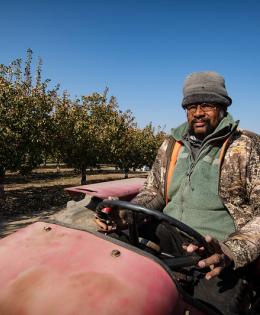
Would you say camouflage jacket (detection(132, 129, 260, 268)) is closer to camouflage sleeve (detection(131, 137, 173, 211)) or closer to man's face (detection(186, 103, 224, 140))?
man's face (detection(186, 103, 224, 140))

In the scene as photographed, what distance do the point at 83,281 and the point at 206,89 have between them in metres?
1.73

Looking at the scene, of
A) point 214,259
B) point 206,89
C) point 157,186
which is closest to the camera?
point 214,259

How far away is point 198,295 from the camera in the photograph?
2154mm

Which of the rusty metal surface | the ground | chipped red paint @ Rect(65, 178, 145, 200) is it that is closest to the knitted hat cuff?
the rusty metal surface

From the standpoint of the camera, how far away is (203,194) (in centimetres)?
261

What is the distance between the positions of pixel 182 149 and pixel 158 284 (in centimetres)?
156

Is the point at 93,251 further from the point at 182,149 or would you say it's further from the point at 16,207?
the point at 16,207

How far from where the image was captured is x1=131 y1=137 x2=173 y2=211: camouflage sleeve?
9.87 ft

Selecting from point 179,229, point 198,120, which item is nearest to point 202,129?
point 198,120

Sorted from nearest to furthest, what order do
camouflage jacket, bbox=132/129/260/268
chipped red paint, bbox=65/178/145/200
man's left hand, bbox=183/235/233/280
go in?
man's left hand, bbox=183/235/233/280 → camouflage jacket, bbox=132/129/260/268 → chipped red paint, bbox=65/178/145/200

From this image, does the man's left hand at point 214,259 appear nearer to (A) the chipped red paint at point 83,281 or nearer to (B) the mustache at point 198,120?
(A) the chipped red paint at point 83,281

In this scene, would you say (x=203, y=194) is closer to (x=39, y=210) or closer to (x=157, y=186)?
(x=157, y=186)

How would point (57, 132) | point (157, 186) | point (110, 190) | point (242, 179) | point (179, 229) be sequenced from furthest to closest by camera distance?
point (57, 132)
point (110, 190)
point (157, 186)
point (242, 179)
point (179, 229)

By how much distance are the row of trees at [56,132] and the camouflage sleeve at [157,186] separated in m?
9.61
